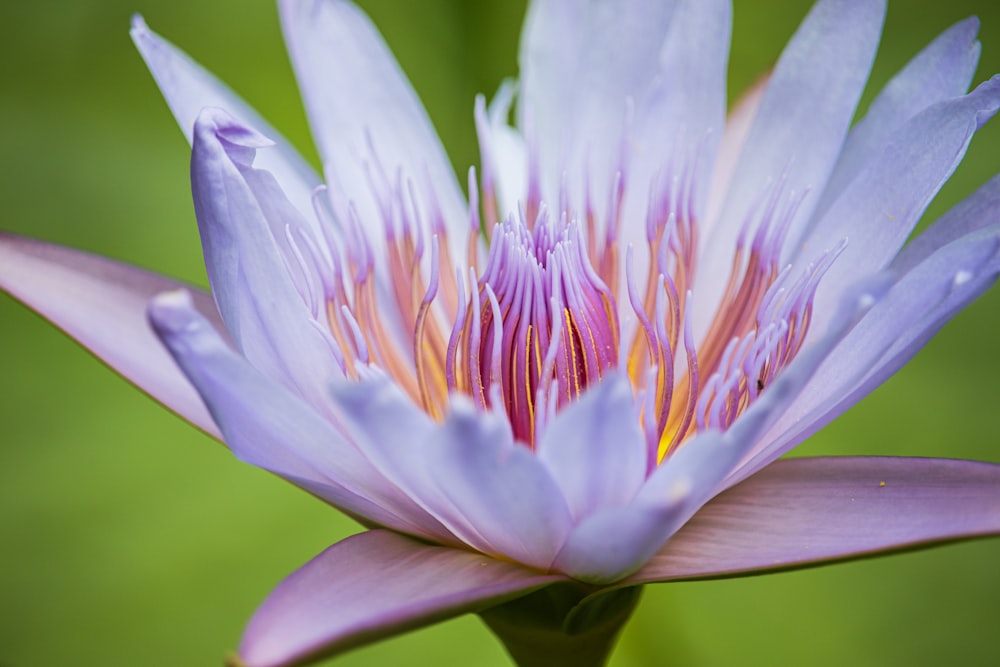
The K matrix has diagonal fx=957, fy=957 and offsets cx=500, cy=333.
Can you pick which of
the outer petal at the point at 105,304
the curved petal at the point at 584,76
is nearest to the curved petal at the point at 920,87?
the curved petal at the point at 584,76

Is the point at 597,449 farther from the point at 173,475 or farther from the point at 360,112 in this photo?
the point at 173,475

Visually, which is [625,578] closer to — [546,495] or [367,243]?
[546,495]

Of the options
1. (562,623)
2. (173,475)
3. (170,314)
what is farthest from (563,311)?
(173,475)

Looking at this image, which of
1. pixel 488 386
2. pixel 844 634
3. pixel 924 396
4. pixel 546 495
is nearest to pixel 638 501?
pixel 546 495

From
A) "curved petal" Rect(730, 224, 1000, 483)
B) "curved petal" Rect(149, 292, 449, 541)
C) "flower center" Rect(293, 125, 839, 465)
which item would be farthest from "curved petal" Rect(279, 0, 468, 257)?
"curved petal" Rect(730, 224, 1000, 483)

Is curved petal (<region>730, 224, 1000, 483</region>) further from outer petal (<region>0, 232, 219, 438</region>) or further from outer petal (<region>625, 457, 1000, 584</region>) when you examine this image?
outer petal (<region>0, 232, 219, 438</region>)

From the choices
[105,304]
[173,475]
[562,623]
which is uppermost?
[105,304]
